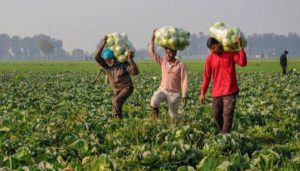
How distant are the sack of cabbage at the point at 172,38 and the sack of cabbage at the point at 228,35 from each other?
980mm

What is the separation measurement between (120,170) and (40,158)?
1387mm

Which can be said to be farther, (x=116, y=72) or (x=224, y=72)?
(x=116, y=72)

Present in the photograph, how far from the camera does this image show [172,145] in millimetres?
6797

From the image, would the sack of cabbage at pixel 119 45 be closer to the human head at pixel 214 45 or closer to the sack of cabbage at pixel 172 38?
the sack of cabbage at pixel 172 38

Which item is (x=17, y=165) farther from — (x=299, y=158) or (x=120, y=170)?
(x=299, y=158)

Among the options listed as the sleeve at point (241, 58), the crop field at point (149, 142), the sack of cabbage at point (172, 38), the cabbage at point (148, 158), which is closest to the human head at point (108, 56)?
the crop field at point (149, 142)

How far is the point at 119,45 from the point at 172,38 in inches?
66.5

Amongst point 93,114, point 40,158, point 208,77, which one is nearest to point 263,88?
point 93,114

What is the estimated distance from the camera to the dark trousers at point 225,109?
8.17 metres

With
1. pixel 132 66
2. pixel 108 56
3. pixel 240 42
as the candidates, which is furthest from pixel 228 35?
pixel 108 56

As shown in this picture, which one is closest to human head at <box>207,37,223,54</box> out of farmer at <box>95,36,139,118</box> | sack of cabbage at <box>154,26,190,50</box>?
sack of cabbage at <box>154,26,190,50</box>

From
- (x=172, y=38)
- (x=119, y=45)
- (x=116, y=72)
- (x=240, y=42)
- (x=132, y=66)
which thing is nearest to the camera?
(x=240, y=42)

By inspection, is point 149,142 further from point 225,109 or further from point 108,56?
point 108,56

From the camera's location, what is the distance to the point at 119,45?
10.2 m
